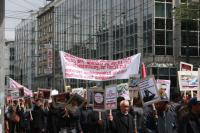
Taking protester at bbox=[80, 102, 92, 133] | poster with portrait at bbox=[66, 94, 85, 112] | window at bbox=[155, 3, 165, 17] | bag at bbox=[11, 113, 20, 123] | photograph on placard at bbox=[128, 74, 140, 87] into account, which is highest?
window at bbox=[155, 3, 165, 17]

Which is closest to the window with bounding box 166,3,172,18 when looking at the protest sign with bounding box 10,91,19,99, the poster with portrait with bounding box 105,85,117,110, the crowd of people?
the protest sign with bounding box 10,91,19,99

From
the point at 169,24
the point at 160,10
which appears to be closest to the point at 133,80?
the point at 160,10

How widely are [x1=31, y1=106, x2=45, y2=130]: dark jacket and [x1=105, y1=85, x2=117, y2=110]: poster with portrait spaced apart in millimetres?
6233

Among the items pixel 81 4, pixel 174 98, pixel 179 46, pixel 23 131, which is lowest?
pixel 23 131

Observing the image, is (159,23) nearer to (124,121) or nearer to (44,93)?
(44,93)

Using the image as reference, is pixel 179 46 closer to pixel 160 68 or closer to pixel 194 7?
pixel 160 68

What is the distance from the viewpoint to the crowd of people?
Answer: 11.3m

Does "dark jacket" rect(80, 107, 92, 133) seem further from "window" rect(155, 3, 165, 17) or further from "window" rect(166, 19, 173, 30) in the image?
"window" rect(166, 19, 173, 30)

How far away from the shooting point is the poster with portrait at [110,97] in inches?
548

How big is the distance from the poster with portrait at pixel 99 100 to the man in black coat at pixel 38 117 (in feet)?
18.7

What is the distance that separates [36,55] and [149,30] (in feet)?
155

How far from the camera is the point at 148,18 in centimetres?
5428

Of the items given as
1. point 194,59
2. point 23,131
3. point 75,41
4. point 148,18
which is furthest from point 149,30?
point 23,131

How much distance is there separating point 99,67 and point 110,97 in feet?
10.1
